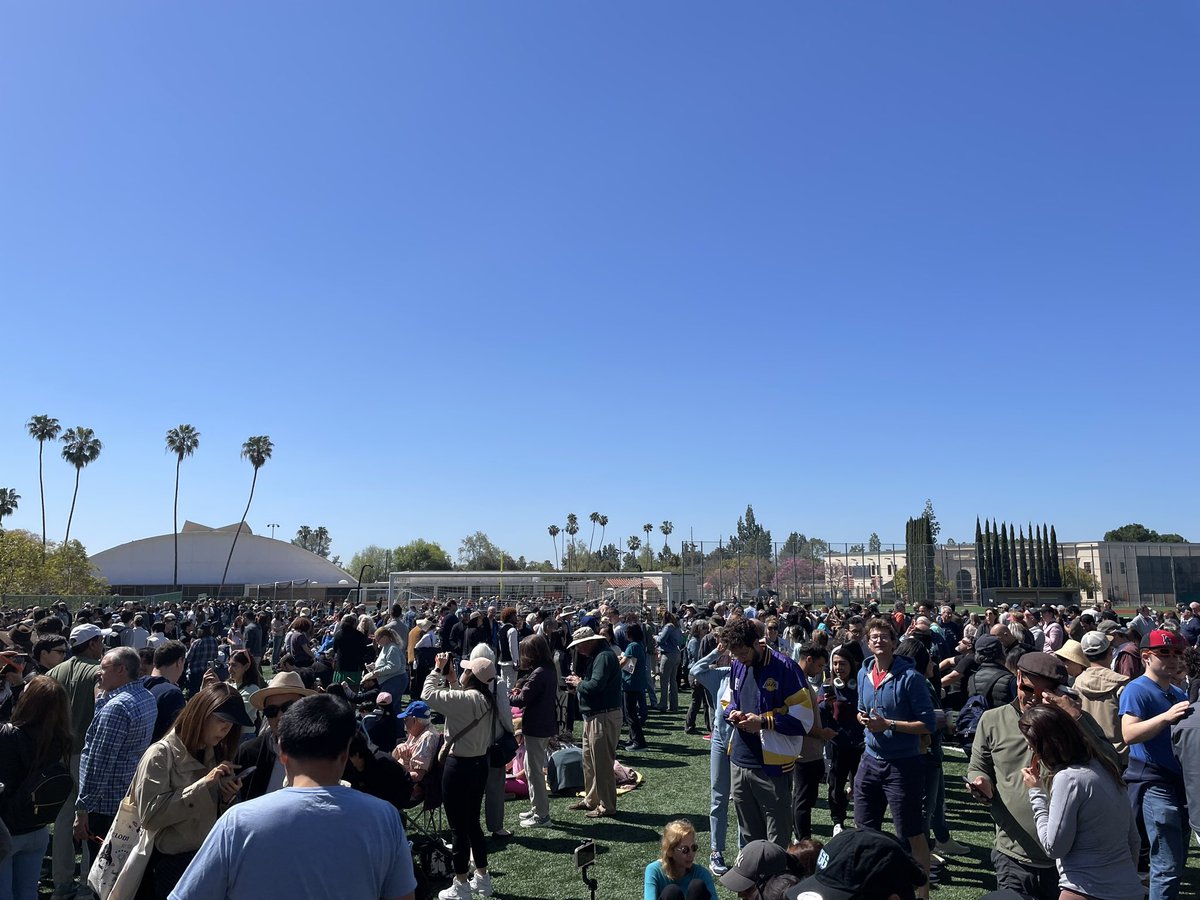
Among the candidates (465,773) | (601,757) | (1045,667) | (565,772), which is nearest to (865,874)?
(1045,667)

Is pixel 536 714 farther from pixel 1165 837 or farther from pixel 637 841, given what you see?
pixel 1165 837

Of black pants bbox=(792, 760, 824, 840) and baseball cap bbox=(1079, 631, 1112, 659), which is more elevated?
baseball cap bbox=(1079, 631, 1112, 659)

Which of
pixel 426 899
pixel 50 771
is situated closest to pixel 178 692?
pixel 50 771

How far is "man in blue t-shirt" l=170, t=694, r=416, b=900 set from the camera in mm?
2191

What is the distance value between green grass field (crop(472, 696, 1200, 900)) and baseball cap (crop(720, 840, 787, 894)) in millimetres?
2783

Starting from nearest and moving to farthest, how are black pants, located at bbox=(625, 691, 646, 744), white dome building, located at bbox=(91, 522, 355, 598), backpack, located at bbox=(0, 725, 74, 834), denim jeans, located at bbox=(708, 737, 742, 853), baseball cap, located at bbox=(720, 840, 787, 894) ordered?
baseball cap, located at bbox=(720, 840, 787, 894) → backpack, located at bbox=(0, 725, 74, 834) → denim jeans, located at bbox=(708, 737, 742, 853) → black pants, located at bbox=(625, 691, 646, 744) → white dome building, located at bbox=(91, 522, 355, 598)

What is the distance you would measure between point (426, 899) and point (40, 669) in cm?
546

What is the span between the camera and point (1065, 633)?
13172mm

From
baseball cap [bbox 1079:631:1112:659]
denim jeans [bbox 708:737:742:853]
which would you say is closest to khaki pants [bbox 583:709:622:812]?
denim jeans [bbox 708:737:742:853]

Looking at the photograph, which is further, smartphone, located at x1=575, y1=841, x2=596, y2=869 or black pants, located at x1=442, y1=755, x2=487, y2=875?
black pants, located at x1=442, y1=755, x2=487, y2=875

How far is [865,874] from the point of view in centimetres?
229

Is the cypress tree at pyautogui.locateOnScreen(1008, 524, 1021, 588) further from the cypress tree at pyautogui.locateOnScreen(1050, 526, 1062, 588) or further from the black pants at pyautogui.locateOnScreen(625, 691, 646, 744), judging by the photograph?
the black pants at pyautogui.locateOnScreen(625, 691, 646, 744)

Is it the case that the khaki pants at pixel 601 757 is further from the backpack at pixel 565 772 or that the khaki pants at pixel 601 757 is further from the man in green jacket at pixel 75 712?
the man in green jacket at pixel 75 712

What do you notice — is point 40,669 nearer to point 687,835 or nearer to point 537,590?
point 687,835
